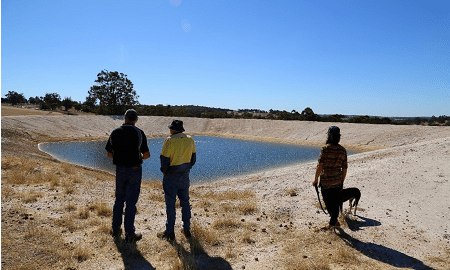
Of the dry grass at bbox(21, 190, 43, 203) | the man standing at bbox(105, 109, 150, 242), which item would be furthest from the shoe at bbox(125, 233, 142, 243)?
the dry grass at bbox(21, 190, 43, 203)

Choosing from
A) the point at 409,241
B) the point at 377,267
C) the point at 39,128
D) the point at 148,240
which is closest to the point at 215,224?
the point at 148,240

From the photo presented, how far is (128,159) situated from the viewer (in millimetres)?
4719

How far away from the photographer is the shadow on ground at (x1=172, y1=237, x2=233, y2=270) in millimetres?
4230

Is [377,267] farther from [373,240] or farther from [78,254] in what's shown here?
[78,254]

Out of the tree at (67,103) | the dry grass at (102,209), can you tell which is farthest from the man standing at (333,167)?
the tree at (67,103)

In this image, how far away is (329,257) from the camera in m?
4.46

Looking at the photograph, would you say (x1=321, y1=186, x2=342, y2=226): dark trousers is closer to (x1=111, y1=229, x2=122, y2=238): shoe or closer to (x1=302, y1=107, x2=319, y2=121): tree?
(x1=111, y1=229, x2=122, y2=238): shoe

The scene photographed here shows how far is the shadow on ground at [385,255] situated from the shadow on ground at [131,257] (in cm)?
376

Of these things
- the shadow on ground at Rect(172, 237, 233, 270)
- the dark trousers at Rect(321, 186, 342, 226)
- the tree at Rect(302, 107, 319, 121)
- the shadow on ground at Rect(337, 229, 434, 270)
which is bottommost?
the shadow on ground at Rect(172, 237, 233, 270)

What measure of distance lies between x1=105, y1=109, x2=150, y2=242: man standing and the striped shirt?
3592 mm

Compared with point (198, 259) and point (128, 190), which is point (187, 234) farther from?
point (128, 190)

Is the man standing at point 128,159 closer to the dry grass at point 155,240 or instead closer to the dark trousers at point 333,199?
the dry grass at point 155,240

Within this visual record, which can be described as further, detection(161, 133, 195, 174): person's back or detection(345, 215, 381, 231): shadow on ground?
detection(345, 215, 381, 231): shadow on ground

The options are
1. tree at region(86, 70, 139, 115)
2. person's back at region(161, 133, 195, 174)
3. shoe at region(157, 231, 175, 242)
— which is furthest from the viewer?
tree at region(86, 70, 139, 115)
